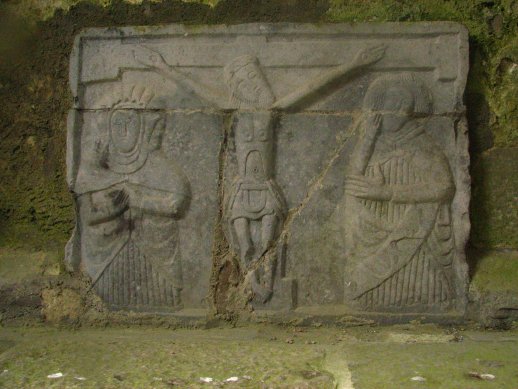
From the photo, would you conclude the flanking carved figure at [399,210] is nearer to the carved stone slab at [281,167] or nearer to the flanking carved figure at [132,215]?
the carved stone slab at [281,167]

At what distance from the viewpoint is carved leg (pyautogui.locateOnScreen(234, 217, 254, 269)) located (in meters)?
2.51

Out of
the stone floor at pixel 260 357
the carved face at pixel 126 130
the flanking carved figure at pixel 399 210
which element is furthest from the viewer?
the carved face at pixel 126 130

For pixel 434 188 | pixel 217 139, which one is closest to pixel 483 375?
pixel 434 188

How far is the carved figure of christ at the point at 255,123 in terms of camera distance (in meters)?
2.51

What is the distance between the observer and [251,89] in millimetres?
2535

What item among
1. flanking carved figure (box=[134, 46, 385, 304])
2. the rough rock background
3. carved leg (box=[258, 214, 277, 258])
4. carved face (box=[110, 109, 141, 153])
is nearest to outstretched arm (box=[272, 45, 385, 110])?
flanking carved figure (box=[134, 46, 385, 304])

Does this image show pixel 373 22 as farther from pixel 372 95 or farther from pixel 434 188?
pixel 434 188

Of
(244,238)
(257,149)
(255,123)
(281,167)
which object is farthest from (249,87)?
(244,238)

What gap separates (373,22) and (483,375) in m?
1.61

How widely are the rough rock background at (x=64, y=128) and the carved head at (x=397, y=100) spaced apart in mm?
297

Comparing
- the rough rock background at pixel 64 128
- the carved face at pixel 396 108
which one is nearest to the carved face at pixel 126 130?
the rough rock background at pixel 64 128

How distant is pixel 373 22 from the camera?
8.50 feet

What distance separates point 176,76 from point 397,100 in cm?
103

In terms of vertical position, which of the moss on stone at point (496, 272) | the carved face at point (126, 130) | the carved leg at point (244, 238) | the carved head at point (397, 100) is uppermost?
the carved head at point (397, 100)
